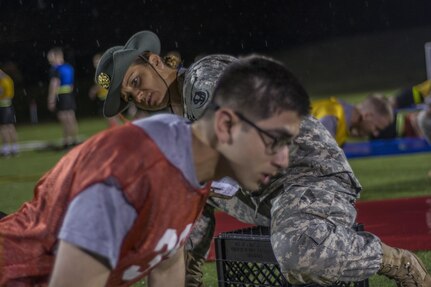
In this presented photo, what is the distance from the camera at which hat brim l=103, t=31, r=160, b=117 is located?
15.5 feet

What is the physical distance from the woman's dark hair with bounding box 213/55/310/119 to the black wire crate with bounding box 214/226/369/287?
1782 mm

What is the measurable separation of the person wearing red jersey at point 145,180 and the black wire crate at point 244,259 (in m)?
1.60

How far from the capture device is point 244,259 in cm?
443

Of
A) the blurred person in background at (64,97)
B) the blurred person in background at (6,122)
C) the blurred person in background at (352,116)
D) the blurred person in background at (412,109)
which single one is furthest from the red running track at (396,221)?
the blurred person in background at (6,122)

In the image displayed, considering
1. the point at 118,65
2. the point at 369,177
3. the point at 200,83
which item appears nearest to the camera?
the point at 200,83

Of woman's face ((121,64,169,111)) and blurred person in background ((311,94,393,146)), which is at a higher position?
woman's face ((121,64,169,111))

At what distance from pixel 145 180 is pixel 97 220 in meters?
0.19

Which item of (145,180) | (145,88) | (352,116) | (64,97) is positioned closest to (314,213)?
(145,88)

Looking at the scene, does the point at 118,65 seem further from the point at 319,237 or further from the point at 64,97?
the point at 64,97

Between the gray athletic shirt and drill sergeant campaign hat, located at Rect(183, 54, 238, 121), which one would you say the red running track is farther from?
the gray athletic shirt

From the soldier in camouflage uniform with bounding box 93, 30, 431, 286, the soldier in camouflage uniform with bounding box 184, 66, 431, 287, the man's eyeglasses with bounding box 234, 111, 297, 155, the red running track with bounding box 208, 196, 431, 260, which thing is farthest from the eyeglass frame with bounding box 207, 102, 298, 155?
the red running track with bounding box 208, 196, 431, 260

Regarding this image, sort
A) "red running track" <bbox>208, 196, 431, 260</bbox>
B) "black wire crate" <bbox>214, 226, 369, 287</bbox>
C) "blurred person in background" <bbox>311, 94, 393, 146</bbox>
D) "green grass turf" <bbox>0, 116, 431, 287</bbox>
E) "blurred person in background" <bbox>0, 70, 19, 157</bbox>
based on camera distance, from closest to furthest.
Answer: "black wire crate" <bbox>214, 226, 369, 287</bbox>, "red running track" <bbox>208, 196, 431, 260</bbox>, "blurred person in background" <bbox>311, 94, 393, 146</bbox>, "green grass turf" <bbox>0, 116, 431, 287</bbox>, "blurred person in background" <bbox>0, 70, 19, 157</bbox>

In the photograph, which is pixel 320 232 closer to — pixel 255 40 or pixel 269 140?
pixel 269 140

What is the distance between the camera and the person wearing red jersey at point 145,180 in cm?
247
